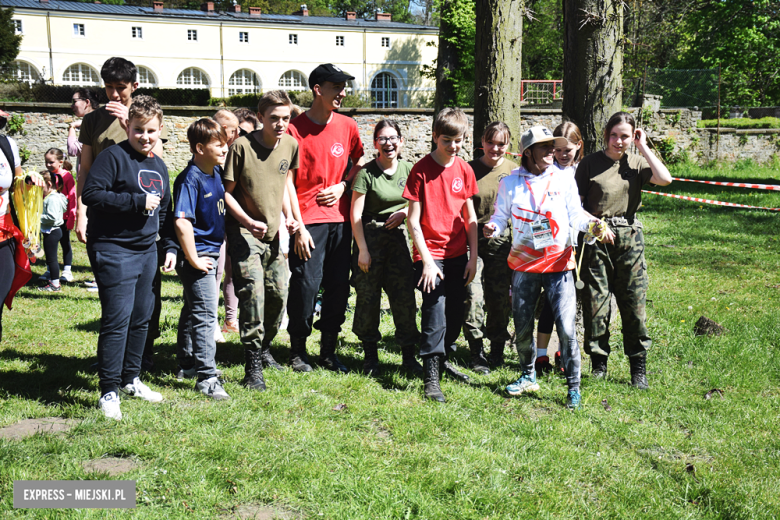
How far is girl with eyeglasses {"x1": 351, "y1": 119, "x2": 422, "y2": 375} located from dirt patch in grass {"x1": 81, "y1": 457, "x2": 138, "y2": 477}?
2.11 meters

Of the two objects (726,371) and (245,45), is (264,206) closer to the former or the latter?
(726,371)

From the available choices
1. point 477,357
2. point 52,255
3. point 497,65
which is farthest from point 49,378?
point 497,65

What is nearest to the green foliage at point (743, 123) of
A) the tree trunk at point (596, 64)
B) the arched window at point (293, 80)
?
the tree trunk at point (596, 64)

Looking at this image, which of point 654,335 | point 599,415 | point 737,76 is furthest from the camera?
point 737,76

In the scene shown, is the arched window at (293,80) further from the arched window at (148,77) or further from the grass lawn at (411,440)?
the grass lawn at (411,440)

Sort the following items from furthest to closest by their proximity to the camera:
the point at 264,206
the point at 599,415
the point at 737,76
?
1. the point at 737,76
2. the point at 264,206
3. the point at 599,415

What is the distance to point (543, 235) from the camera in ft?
15.0

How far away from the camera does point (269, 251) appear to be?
4.88 m

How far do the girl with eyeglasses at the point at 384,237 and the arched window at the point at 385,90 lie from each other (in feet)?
174

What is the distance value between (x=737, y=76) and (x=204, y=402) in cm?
3716

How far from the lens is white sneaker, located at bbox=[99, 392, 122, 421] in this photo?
4043 millimetres

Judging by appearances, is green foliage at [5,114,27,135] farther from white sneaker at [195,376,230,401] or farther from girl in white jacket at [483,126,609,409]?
girl in white jacket at [483,126,609,409]

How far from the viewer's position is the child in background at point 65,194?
8.58m

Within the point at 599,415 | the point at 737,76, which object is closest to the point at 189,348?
the point at 599,415
